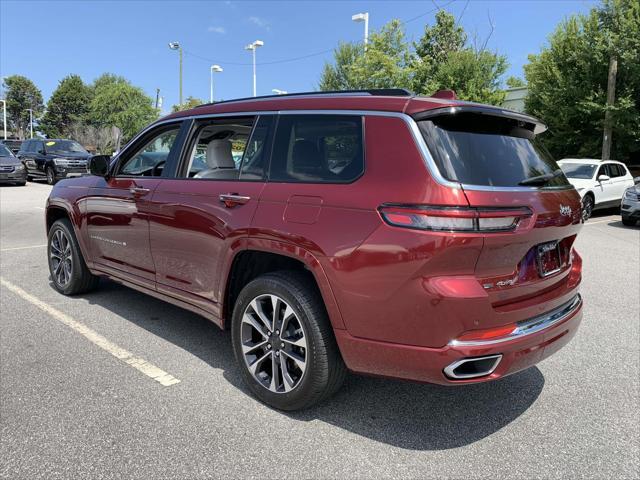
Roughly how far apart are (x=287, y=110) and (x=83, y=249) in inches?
113

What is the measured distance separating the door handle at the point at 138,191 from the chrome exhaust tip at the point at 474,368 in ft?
8.92

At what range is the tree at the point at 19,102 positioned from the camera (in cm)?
9038

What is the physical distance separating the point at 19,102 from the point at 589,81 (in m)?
98.9

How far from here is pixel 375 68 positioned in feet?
84.9

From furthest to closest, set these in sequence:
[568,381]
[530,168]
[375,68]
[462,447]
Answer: [375,68] < [568,381] < [530,168] < [462,447]

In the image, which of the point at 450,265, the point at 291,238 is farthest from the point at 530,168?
the point at 291,238

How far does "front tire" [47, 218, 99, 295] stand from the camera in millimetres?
5051

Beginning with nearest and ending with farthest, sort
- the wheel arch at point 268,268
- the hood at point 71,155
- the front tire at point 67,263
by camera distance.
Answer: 1. the wheel arch at point 268,268
2. the front tire at point 67,263
3. the hood at point 71,155

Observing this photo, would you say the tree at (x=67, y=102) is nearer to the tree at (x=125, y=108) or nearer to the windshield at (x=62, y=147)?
the tree at (x=125, y=108)

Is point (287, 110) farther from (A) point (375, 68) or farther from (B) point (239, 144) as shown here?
(A) point (375, 68)

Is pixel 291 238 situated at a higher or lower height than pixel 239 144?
lower

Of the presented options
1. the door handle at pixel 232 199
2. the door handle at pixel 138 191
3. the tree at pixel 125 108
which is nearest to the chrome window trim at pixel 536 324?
the door handle at pixel 232 199

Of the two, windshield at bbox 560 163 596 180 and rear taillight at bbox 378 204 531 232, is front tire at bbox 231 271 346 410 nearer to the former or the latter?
rear taillight at bbox 378 204 531 232

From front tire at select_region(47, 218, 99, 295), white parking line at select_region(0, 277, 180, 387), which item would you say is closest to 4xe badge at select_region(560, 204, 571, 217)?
white parking line at select_region(0, 277, 180, 387)
